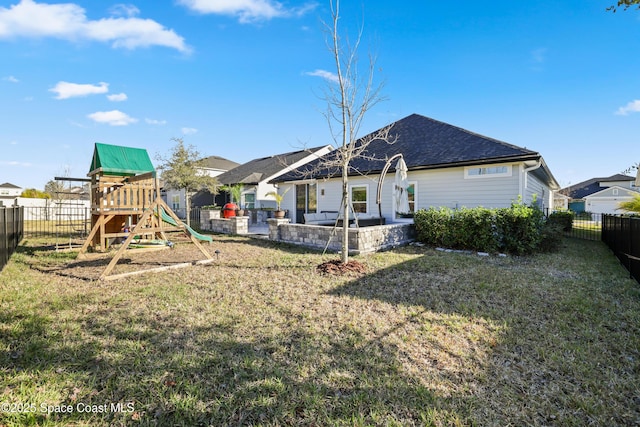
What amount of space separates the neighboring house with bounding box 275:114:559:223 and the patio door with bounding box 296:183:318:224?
0.06m

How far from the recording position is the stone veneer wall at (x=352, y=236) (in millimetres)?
8156

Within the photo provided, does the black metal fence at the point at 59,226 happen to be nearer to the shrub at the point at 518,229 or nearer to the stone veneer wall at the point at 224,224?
the stone veneer wall at the point at 224,224

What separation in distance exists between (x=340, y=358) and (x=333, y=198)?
40.1 ft

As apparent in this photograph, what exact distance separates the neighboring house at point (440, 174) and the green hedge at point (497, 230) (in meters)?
1.63

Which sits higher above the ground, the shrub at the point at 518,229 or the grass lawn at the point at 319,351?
the shrub at the point at 518,229

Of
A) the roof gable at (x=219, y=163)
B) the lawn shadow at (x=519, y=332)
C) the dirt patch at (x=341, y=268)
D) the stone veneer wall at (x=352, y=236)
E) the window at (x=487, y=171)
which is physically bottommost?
the lawn shadow at (x=519, y=332)

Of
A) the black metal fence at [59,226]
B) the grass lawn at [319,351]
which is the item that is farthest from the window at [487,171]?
the black metal fence at [59,226]

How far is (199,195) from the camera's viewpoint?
28.5 m

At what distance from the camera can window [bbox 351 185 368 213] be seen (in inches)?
547

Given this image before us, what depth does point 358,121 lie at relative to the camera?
21.2 ft

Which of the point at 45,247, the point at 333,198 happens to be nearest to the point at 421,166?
the point at 333,198

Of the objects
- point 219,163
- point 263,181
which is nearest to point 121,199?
A: point 263,181

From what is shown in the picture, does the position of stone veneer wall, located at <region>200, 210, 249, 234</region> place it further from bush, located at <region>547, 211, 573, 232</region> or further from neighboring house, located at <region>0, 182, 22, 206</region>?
neighboring house, located at <region>0, 182, 22, 206</region>

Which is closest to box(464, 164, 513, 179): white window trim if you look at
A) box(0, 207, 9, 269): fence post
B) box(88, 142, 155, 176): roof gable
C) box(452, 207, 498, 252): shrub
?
box(452, 207, 498, 252): shrub
